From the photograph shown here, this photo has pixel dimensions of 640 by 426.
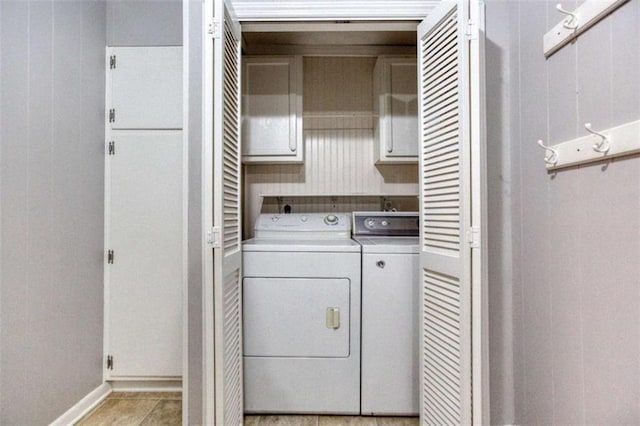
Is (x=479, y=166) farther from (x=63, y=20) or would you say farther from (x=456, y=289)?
(x=63, y=20)

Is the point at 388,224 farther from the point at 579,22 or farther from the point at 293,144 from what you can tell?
the point at 579,22

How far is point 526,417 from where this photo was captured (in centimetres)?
157

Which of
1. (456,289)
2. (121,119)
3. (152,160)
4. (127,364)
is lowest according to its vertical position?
(127,364)

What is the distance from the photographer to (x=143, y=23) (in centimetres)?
228

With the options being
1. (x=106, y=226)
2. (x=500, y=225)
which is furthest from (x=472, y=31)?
(x=106, y=226)

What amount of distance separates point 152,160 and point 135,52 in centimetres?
69

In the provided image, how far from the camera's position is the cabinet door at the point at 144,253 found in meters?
2.26

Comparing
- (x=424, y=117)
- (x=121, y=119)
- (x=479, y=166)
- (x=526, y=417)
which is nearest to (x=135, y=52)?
(x=121, y=119)

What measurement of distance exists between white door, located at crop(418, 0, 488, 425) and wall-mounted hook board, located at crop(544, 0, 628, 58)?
25 cm

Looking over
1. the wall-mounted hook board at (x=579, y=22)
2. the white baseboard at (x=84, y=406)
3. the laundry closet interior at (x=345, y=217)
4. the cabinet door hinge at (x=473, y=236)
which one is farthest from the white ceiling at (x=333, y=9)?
the white baseboard at (x=84, y=406)

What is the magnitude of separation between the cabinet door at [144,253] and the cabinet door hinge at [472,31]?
5.61 ft

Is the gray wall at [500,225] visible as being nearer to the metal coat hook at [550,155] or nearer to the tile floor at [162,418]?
the metal coat hook at [550,155]

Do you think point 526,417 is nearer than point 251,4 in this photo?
Yes

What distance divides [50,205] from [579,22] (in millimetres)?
2319
